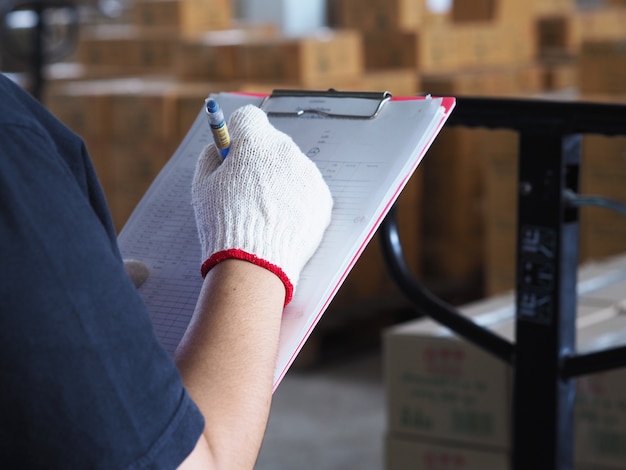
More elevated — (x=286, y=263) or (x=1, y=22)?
(x=286, y=263)

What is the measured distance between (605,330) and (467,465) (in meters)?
0.35

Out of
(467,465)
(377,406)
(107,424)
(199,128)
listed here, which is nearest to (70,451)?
(107,424)

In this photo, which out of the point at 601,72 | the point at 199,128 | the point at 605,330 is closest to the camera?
the point at 199,128

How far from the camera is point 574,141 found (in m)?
1.28

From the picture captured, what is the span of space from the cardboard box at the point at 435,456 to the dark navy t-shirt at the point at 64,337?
4.08ft

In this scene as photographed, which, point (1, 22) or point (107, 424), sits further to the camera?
point (1, 22)

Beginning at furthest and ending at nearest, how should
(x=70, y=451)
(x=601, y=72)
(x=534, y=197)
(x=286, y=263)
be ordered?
(x=601, y=72) < (x=534, y=197) < (x=286, y=263) < (x=70, y=451)

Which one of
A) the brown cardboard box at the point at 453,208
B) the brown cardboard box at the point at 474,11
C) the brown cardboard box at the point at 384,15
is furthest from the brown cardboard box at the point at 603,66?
the brown cardboard box at the point at 474,11

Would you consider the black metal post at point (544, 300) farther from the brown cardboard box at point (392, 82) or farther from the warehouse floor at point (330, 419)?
the brown cardboard box at point (392, 82)

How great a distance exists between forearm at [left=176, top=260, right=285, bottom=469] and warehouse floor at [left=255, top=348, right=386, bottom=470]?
7.25 feet

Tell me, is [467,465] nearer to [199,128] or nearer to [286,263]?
[199,128]

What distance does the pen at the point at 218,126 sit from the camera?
3.03 ft

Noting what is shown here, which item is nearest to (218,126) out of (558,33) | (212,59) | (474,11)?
(212,59)

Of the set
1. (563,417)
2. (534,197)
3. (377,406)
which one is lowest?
(377,406)
